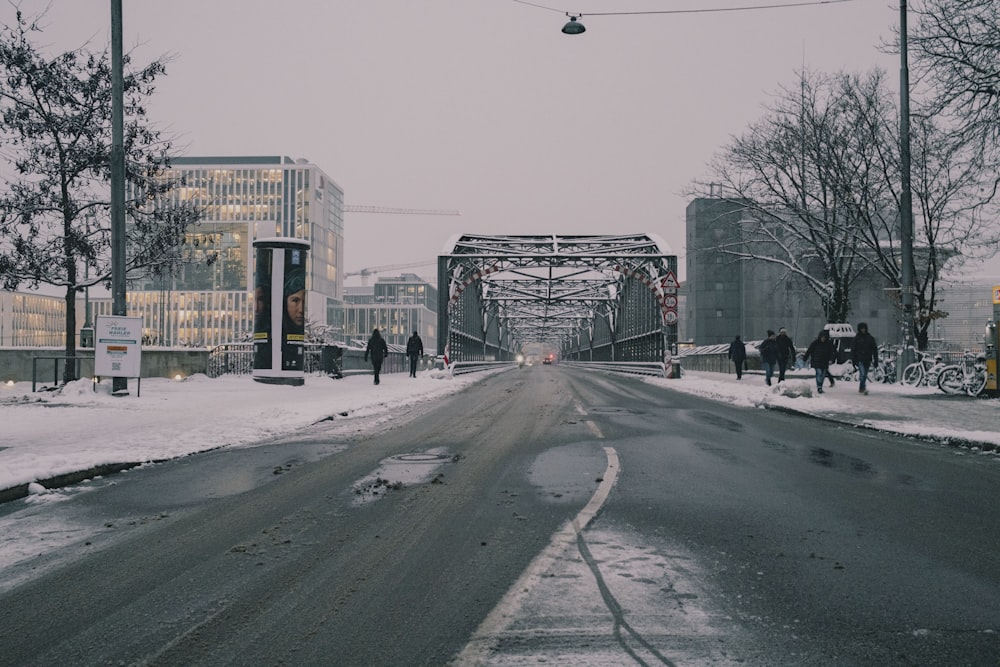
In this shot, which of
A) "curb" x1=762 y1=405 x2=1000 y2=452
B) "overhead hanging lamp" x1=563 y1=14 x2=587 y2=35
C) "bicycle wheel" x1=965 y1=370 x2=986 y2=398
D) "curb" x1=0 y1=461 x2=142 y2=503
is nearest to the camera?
"curb" x1=0 y1=461 x2=142 y2=503

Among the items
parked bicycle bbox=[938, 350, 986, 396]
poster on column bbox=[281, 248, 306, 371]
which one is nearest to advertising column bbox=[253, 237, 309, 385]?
poster on column bbox=[281, 248, 306, 371]

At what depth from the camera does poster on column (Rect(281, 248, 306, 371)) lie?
70.1 ft

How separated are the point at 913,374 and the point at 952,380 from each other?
94.8 inches

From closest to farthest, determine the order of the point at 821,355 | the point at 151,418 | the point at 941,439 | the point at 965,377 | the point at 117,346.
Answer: the point at 941,439
the point at 151,418
the point at 117,346
the point at 965,377
the point at 821,355

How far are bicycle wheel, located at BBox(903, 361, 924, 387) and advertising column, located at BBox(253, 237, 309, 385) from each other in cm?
1749

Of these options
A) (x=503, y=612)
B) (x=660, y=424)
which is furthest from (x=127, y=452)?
(x=660, y=424)

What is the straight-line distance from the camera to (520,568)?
12.5ft

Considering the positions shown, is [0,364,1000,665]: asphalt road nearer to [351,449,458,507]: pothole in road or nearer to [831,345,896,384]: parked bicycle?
[351,449,458,507]: pothole in road

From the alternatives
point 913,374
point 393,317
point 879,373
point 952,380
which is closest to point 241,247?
point 393,317

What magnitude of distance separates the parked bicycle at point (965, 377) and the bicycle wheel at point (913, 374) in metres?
1.57

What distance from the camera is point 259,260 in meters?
21.4

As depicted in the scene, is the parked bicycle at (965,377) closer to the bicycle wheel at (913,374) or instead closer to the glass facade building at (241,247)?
the bicycle wheel at (913,374)

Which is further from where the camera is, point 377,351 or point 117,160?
point 377,351

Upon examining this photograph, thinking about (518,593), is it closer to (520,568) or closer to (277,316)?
(520,568)
